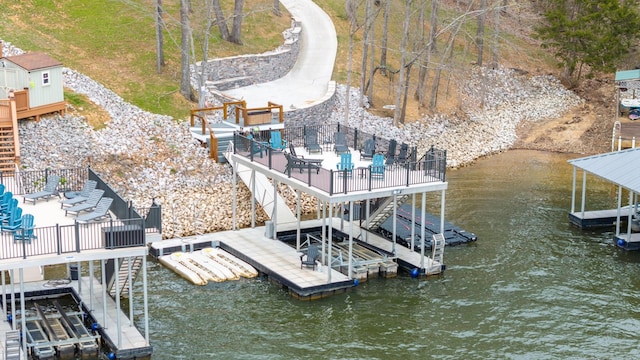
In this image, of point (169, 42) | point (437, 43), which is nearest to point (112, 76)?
point (169, 42)

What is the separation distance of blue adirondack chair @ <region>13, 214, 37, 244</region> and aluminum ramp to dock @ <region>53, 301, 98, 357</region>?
3274 mm

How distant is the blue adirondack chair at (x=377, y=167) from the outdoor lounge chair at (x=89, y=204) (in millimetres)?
9545

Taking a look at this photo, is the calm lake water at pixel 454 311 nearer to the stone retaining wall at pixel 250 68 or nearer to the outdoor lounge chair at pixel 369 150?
the outdoor lounge chair at pixel 369 150

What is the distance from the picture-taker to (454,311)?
30.6m

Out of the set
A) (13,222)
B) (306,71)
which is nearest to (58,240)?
(13,222)

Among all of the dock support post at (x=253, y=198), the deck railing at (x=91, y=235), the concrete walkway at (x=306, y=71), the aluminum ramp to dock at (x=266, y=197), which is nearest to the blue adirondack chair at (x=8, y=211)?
the deck railing at (x=91, y=235)

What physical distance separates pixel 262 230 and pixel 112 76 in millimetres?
13834

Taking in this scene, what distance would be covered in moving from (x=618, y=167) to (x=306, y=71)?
23.8m

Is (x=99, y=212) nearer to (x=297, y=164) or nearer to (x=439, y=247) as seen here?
(x=297, y=164)

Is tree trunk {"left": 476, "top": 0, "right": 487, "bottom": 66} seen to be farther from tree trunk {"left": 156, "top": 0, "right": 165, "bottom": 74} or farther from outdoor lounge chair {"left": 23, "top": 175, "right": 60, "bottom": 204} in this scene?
outdoor lounge chair {"left": 23, "top": 175, "right": 60, "bottom": 204}

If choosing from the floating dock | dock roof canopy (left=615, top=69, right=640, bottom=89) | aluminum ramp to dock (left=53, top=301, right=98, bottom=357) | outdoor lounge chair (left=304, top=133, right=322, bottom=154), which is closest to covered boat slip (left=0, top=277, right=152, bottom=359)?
Result: aluminum ramp to dock (left=53, top=301, right=98, bottom=357)

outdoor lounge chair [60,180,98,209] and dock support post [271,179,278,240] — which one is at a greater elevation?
outdoor lounge chair [60,180,98,209]

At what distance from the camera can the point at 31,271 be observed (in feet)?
106

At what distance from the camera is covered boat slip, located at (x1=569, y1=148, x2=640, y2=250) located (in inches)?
1444
